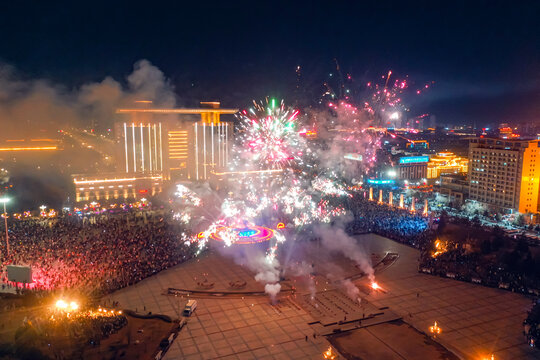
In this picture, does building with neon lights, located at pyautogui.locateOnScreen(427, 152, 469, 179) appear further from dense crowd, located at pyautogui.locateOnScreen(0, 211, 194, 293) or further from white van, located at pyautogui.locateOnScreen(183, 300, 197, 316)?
white van, located at pyautogui.locateOnScreen(183, 300, 197, 316)

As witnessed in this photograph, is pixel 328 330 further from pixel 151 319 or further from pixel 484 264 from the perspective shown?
pixel 484 264

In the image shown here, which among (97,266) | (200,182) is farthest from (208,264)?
(200,182)

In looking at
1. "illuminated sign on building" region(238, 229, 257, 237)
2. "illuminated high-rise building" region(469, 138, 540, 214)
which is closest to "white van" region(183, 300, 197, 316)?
"illuminated sign on building" region(238, 229, 257, 237)

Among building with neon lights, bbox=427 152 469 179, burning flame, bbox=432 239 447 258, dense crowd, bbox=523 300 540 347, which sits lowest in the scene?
dense crowd, bbox=523 300 540 347

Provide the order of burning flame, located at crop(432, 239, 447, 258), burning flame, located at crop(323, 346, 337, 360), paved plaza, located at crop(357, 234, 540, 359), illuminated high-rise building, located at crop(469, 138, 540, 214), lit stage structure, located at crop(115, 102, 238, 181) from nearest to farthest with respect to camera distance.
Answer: burning flame, located at crop(323, 346, 337, 360)
paved plaza, located at crop(357, 234, 540, 359)
burning flame, located at crop(432, 239, 447, 258)
illuminated high-rise building, located at crop(469, 138, 540, 214)
lit stage structure, located at crop(115, 102, 238, 181)

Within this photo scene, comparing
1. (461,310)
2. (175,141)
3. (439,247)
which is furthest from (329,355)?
(175,141)

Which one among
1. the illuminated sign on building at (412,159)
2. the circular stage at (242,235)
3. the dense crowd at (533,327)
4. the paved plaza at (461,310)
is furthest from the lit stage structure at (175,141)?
the dense crowd at (533,327)
